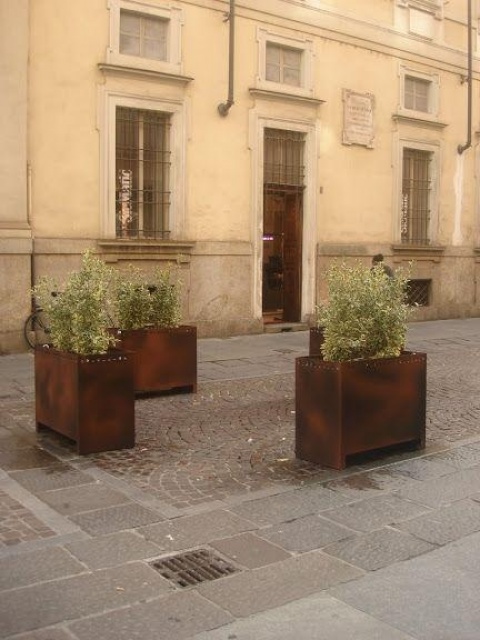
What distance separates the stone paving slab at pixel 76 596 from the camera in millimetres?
3378

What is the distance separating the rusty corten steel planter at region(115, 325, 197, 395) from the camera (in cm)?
825

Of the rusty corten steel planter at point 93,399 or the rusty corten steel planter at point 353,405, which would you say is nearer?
the rusty corten steel planter at point 353,405

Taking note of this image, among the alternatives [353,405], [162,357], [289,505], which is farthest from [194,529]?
[162,357]

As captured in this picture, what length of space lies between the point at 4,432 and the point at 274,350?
607cm

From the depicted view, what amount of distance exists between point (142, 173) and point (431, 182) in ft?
24.1

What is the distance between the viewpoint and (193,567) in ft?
13.0

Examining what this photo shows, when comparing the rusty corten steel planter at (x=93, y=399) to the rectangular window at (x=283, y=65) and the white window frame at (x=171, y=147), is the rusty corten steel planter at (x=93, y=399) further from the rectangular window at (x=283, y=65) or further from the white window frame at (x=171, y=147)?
the rectangular window at (x=283, y=65)

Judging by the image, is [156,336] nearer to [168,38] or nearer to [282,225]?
[168,38]

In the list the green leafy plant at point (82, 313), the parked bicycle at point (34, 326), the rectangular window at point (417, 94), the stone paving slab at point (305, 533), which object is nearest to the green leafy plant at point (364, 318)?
the stone paving slab at point (305, 533)

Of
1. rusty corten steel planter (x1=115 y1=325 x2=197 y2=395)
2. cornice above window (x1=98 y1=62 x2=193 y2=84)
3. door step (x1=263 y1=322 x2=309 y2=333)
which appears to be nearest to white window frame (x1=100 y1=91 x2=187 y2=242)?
cornice above window (x1=98 y1=62 x2=193 y2=84)

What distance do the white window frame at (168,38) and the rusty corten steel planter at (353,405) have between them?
7.89 metres


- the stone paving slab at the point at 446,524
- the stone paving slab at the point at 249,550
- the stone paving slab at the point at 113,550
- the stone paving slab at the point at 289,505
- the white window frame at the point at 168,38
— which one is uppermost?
the white window frame at the point at 168,38

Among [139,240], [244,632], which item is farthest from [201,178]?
[244,632]

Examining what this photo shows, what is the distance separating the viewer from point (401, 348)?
6.08m
